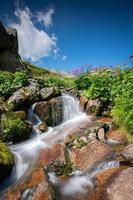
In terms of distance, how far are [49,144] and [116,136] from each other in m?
3.04

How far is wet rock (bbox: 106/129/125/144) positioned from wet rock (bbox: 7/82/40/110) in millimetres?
5554

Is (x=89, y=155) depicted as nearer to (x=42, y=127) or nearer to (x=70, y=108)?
(x=42, y=127)

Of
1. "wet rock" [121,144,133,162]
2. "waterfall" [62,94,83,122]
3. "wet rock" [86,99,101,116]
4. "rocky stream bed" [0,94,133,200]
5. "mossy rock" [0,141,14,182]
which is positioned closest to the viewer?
"rocky stream bed" [0,94,133,200]

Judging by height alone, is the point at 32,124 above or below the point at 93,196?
above

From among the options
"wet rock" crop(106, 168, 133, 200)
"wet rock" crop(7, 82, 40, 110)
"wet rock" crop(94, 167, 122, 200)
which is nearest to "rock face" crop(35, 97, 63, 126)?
"wet rock" crop(7, 82, 40, 110)

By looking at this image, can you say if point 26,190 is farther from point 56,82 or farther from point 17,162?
point 56,82

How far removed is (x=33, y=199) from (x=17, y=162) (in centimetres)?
348

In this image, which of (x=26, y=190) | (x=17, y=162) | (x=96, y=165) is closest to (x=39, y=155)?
(x=17, y=162)

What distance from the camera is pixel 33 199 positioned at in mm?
6367

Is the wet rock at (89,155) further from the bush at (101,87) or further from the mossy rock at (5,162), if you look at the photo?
the bush at (101,87)

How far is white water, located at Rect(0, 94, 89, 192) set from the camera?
9.45 meters

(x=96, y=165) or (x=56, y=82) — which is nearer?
(x=96, y=165)

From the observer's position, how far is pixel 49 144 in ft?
36.7

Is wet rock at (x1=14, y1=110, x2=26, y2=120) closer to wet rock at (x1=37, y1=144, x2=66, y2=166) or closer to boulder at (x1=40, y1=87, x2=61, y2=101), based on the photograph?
boulder at (x1=40, y1=87, x2=61, y2=101)
